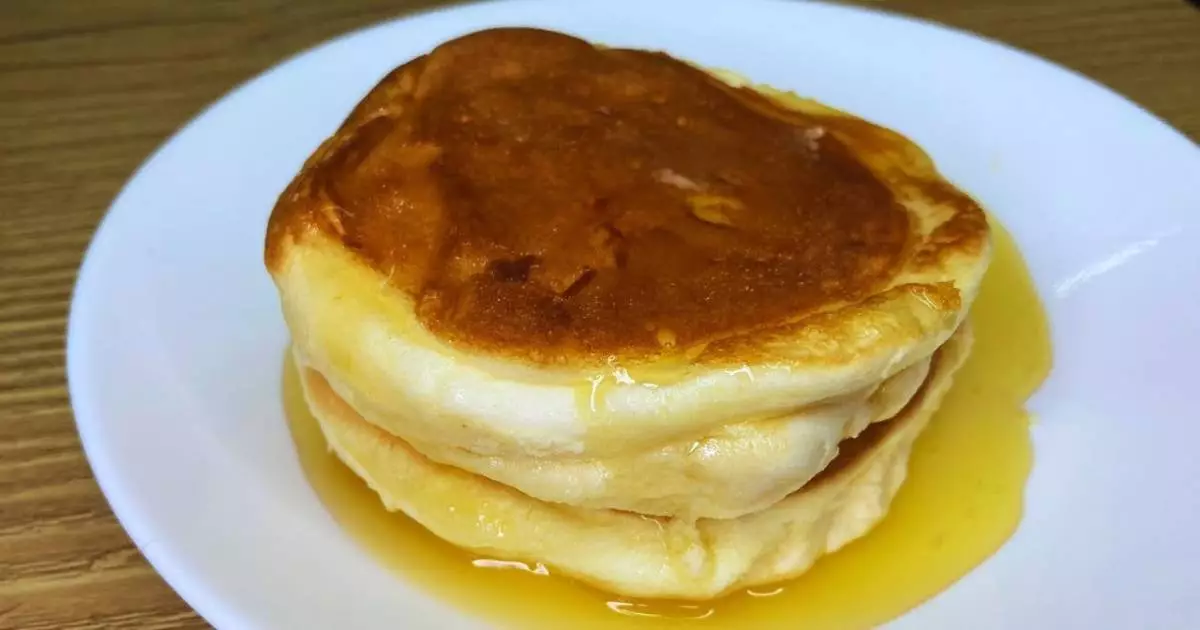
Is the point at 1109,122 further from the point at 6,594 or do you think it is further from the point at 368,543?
the point at 6,594

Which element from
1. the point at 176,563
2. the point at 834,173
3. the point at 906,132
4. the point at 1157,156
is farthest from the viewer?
the point at 906,132

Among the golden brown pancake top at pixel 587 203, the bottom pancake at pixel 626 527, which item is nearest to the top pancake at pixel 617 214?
the golden brown pancake top at pixel 587 203

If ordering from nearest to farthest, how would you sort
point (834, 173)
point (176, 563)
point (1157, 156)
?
point (176, 563)
point (834, 173)
point (1157, 156)

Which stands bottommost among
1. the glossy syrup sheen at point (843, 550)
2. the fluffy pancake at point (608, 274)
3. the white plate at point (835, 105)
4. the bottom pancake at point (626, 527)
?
the glossy syrup sheen at point (843, 550)

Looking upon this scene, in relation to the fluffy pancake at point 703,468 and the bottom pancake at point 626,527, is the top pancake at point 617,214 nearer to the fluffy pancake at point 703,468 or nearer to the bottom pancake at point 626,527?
the fluffy pancake at point 703,468

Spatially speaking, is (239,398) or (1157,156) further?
(1157,156)

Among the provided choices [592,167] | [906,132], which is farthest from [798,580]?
[906,132]

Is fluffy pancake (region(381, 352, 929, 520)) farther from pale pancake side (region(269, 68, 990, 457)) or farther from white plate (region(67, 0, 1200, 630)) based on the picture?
white plate (region(67, 0, 1200, 630))

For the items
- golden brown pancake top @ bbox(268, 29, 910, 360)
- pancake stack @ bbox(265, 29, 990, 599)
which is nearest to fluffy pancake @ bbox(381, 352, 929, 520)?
pancake stack @ bbox(265, 29, 990, 599)
